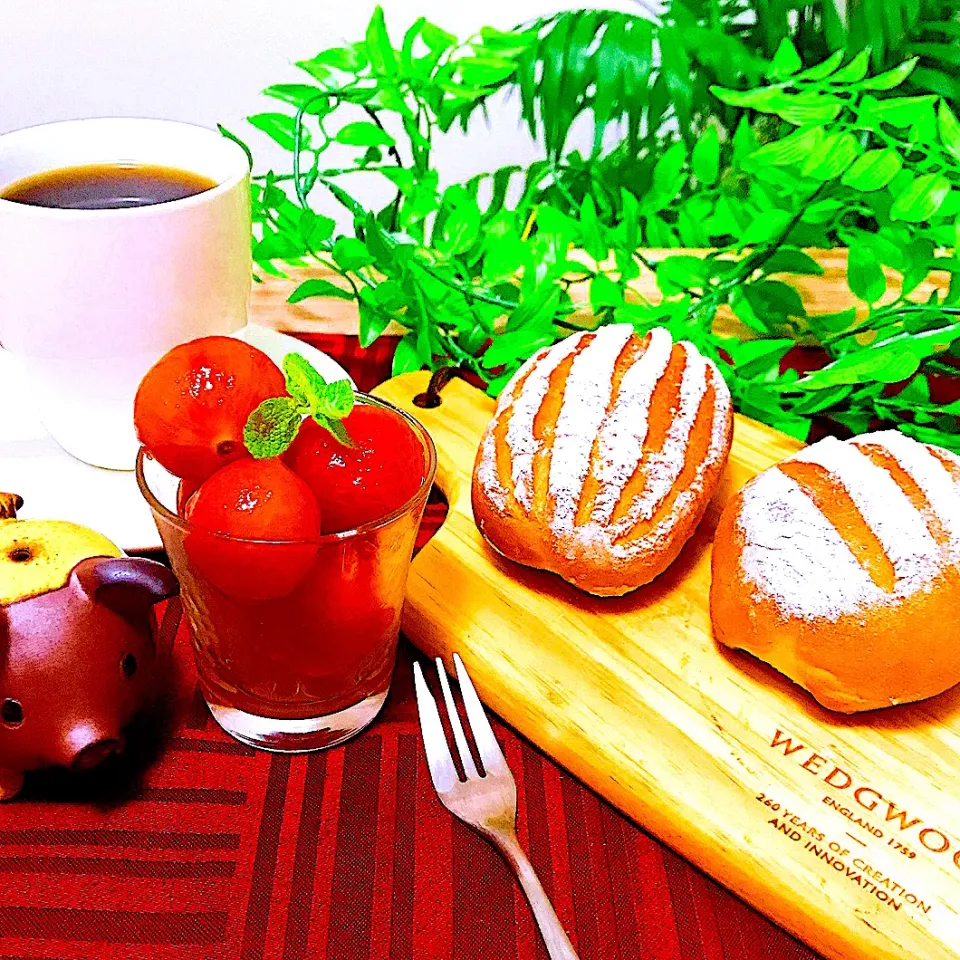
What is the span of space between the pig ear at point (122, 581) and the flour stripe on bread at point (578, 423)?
0.94 ft

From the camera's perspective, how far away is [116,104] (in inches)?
72.8

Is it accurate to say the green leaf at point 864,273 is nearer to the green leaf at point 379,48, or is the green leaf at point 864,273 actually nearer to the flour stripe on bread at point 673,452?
the flour stripe on bread at point 673,452

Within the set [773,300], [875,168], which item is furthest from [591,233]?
[875,168]

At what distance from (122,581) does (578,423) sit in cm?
36

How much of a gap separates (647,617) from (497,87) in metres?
0.67

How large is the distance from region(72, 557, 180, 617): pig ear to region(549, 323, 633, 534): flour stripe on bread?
11.3 inches

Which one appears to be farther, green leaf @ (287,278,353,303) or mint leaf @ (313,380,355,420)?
green leaf @ (287,278,353,303)

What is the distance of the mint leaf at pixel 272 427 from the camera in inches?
25.5

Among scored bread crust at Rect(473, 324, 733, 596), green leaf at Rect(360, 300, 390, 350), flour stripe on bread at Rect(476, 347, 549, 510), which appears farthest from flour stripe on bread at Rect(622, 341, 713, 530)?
green leaf at Rect(360, 300, 390, 350)

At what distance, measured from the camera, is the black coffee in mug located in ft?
3.01

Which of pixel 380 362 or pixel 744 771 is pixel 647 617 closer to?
pixel 744 771

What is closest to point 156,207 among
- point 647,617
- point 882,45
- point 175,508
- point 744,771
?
point 175,508

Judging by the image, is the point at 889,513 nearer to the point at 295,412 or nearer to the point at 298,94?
the point at 295,412

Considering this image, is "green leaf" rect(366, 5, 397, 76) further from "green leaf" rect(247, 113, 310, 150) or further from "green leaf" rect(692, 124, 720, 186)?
"green leaf" rect(692, 124, 720, 186)
